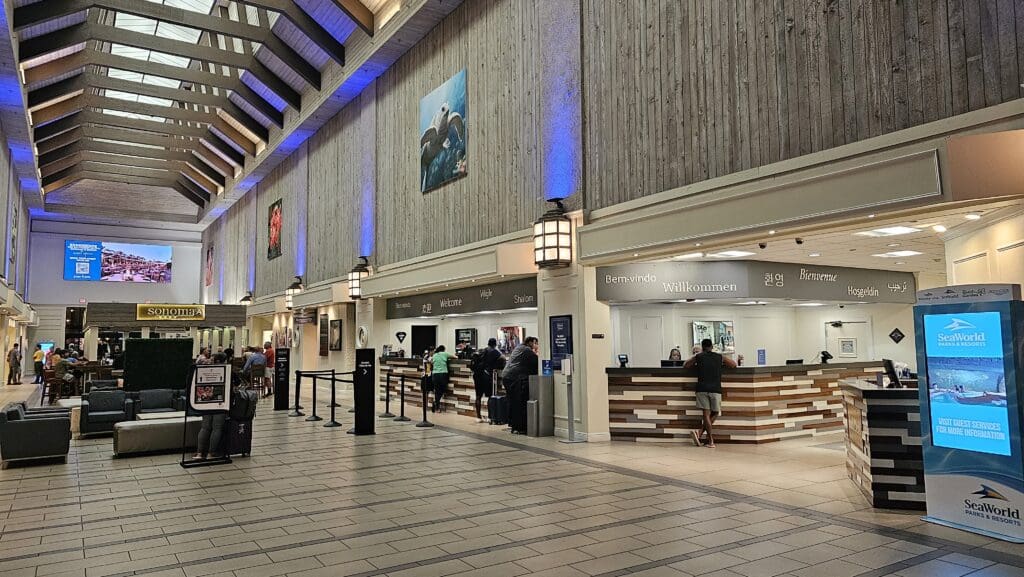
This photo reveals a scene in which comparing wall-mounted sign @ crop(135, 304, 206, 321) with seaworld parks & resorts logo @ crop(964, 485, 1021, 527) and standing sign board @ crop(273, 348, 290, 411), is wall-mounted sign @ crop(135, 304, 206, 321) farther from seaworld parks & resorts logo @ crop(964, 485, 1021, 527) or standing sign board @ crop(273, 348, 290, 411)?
seaworld parks & resorts logo @ crop(964, 485, 1021, 527)

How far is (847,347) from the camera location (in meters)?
13.3

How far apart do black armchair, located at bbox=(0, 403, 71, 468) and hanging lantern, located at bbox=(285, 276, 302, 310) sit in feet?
39.8

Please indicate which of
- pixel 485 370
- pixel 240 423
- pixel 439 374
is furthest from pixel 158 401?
pixel 485 370

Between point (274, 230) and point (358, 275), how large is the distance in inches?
→ 341

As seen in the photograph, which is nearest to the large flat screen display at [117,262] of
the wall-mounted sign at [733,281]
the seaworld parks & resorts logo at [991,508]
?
the wall-mounted sign at [733,281]

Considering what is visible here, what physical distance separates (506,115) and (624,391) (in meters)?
4.70

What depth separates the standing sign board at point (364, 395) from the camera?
9141 millimetres

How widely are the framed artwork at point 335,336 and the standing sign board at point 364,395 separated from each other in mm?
7896

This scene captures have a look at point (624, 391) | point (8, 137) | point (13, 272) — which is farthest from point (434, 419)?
point (13, 272)

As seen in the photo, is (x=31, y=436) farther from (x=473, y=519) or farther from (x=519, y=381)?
(x=519, y=381)

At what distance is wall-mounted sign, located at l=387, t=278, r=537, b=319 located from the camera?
10.3m

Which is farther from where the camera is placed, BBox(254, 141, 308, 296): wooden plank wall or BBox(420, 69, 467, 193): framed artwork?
BBox(254, 141, 308, 296): wooden plank wall

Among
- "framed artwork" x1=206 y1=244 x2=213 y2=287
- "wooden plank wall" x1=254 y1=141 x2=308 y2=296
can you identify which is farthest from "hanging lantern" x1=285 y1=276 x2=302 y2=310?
"framed artwork" x1=206 y1=244 x2=213 y2=287

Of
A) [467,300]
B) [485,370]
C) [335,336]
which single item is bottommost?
[485,370]
